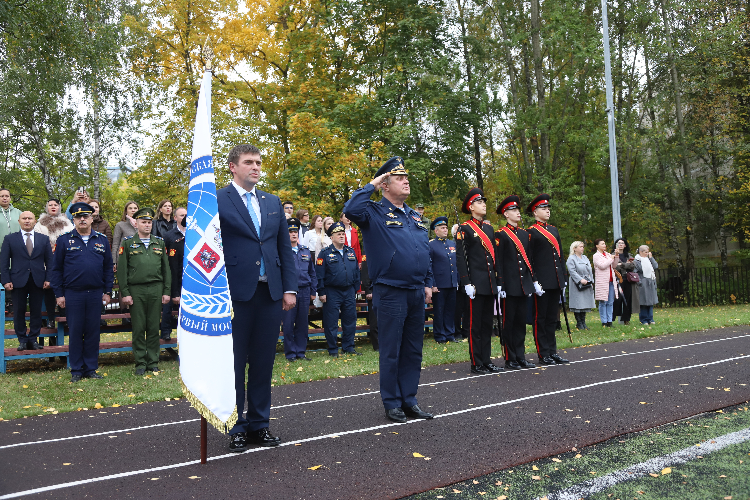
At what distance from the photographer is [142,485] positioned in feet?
14.0

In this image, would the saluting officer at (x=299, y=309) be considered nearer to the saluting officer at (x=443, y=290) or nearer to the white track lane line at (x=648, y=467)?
the saluting officer at (x=443, y=290)

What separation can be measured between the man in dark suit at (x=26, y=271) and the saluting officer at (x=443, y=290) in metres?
6.88

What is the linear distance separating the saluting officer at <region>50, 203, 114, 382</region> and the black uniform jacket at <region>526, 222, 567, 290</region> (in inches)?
245

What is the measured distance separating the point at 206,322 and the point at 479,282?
477 cm

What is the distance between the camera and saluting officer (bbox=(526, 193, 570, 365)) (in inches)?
371

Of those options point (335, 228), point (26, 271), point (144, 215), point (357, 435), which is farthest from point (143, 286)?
point (357, 435)

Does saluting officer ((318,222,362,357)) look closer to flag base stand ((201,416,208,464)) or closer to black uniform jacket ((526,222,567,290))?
black uniform jacket ((526,222,567,290))

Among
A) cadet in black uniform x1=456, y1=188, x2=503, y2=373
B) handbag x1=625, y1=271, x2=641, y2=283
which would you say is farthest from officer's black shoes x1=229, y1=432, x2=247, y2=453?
handbag x1=625, y1=271, x2=641, y2=283

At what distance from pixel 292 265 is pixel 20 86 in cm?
2445

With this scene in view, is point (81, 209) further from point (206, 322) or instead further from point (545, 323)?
point (545, 323)

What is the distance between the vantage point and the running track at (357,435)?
4238mm

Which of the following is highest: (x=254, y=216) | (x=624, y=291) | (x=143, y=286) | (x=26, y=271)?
(x=254, y=216)

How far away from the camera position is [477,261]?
28.8 feet

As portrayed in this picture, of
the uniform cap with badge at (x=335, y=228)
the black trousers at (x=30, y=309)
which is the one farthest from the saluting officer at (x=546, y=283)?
the black trousers at (x=30, y=309)
